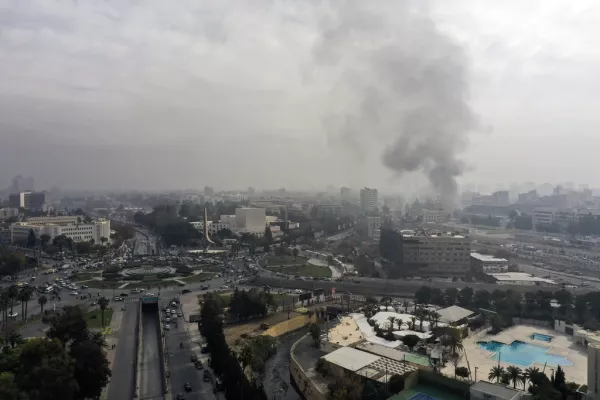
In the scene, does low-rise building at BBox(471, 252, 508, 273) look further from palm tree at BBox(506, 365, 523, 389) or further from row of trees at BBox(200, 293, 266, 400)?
row of trees at BBox(200, 293, 266, 400)

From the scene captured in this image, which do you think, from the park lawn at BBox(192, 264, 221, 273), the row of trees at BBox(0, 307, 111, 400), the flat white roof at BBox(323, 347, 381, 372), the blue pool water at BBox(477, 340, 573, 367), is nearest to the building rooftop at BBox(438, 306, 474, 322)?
the blue pool water at BBox(477, 340, 573, 367)

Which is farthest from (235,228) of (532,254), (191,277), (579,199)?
(579,199)

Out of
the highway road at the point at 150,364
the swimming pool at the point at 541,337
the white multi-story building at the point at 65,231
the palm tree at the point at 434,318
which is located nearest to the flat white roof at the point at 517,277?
the swimming pool at the point at 541,337

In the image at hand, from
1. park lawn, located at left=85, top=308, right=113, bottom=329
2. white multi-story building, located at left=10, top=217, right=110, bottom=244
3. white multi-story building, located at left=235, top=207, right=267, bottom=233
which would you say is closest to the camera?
park lawn, located at left=85, top=308, right=113, bottom=329

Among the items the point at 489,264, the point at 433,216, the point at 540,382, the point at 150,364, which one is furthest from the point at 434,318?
the point at 433,216

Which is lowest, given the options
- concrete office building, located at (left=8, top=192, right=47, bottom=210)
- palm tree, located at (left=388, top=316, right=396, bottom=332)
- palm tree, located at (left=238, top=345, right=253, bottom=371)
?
palm tree, located at (left=388, top=316, right=396, bottom=332)

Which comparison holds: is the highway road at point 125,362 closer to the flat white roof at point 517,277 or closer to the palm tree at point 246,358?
the palm tree at point 246,358

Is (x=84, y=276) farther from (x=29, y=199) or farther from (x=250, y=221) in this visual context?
(x=29, y=199)
